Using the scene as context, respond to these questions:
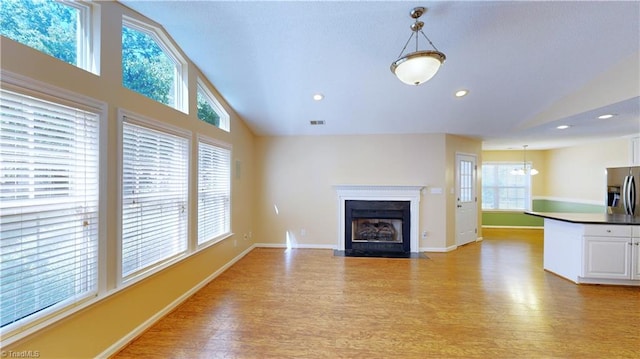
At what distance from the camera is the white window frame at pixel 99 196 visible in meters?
1.40

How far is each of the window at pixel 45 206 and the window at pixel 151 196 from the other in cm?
28

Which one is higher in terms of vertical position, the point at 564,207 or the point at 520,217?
the point at 564,207

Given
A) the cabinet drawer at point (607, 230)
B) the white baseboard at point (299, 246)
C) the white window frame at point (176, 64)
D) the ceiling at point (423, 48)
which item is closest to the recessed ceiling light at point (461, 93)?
the ceiling at point (423, 48)

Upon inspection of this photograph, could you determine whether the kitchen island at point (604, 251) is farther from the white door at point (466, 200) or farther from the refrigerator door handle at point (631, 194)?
the white door at point (466, 200)

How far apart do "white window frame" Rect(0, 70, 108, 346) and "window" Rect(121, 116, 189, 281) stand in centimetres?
18

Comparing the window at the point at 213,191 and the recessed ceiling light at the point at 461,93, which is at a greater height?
the recessed ceiling light at the point at 461,93

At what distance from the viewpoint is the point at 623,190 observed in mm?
4262

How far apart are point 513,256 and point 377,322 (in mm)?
3707

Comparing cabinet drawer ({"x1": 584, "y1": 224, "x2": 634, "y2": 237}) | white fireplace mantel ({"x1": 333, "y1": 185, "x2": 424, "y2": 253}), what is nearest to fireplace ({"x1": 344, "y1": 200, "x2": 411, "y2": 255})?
white fireplace mantel ({"x1": 333, "y1": 185, "x2": 424, "y2": 253})

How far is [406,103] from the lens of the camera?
152 inches

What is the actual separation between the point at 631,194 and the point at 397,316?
4.95 metres

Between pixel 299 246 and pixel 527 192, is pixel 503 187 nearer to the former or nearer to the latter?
pixel 527 192

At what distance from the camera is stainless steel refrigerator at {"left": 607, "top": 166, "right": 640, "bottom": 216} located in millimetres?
4125

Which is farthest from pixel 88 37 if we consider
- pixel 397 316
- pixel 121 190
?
pixel 397 316
